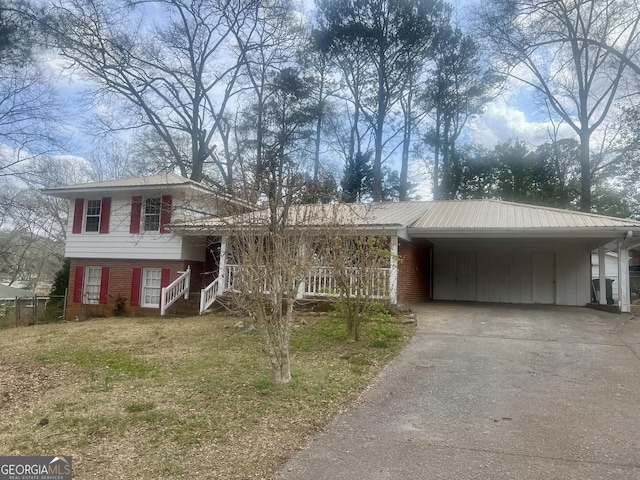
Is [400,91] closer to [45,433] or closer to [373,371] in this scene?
[373,371]

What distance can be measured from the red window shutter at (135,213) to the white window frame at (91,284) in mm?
2135

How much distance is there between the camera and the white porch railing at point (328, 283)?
8.23 meters

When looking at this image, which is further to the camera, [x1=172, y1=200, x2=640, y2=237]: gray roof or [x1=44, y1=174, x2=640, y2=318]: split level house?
[x1=44, y1=174, x2=640, y2=318]: split level house

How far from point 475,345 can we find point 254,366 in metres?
3.99

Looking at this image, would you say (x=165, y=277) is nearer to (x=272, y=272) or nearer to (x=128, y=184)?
(x=128, y=184)

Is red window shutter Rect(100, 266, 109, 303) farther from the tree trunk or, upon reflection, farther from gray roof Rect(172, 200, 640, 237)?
the tree trunk

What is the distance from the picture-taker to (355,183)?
26.2 meters

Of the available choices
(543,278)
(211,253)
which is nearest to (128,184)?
(211,253)

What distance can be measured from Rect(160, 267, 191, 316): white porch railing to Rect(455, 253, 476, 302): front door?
9.46 metres

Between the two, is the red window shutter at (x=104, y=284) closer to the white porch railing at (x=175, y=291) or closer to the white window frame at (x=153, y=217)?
→ the white window frame at (x=153, y=217)

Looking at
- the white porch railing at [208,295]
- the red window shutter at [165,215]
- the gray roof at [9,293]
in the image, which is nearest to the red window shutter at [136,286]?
the red window shutter at [165,215]

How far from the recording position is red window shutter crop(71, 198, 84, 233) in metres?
16.7

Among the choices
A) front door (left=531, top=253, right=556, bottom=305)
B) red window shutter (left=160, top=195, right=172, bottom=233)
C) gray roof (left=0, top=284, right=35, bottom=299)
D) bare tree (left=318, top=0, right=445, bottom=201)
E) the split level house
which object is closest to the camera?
the split level house

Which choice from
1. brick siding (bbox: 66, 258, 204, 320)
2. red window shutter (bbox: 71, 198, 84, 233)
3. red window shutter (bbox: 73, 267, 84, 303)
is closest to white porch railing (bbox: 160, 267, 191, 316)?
brick siding (bbox: 66, 258, 204, 320)
